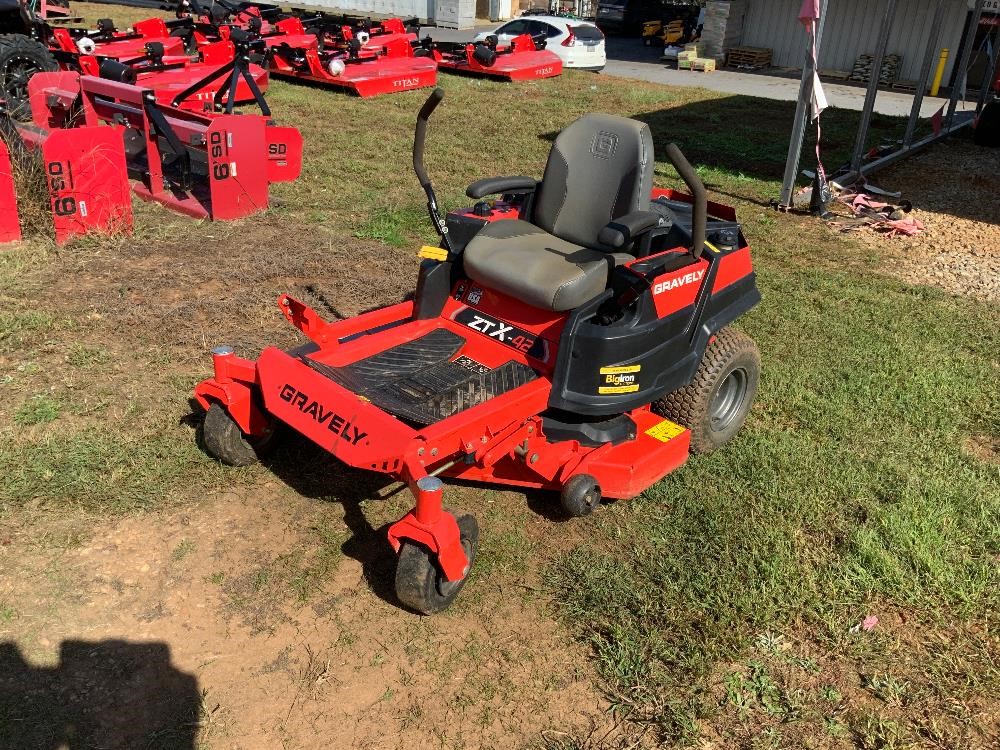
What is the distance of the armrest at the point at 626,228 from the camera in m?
3.87

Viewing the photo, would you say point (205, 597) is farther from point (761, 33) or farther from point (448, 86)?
point (761, 33)

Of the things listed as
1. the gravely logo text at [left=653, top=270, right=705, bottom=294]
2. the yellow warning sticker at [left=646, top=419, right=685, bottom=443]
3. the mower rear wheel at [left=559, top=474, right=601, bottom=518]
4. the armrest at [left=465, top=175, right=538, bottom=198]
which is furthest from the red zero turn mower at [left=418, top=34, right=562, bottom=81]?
the mower rear wheel at [left=559, top=474, right=601, bottom=518]

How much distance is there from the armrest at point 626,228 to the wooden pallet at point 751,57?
64.7 feet

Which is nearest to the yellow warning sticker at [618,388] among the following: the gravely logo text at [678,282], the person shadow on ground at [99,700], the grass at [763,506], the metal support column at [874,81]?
the gravely logo text at [678,282]

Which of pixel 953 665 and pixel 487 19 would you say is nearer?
pixel 953 665

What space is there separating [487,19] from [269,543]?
27.2m

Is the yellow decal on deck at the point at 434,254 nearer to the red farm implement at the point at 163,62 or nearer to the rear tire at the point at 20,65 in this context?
the red farm implement at the point at 163,62

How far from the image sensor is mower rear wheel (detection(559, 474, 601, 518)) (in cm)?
377

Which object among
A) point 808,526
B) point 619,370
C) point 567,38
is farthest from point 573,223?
point 567,38

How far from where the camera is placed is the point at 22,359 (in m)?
5.15

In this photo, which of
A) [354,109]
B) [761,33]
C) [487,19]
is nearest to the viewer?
[354,109]

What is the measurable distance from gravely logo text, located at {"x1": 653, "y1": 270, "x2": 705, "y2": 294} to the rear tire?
32.2 ft

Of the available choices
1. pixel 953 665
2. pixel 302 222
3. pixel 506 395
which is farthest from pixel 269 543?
pixel 302 222

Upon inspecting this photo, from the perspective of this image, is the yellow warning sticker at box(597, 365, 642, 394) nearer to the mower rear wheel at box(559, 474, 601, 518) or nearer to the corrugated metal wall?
the mower rear wheel at box(559, 474, 601, 518)
